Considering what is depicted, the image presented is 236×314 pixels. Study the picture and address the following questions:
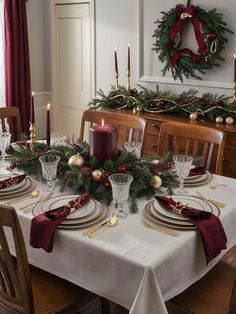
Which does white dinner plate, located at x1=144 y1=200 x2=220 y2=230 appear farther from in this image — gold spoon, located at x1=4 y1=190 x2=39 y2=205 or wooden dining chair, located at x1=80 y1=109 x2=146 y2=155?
wooden dining chair, located at x1=80 y1=109 x2=146 y2=155

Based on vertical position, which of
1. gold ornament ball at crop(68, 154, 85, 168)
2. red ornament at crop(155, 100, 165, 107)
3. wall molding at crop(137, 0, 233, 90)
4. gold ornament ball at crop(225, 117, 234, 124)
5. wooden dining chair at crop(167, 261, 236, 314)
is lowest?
wooden dining chair at crop(167, 261, 236, 314)

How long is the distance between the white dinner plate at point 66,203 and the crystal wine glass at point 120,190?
106 mm

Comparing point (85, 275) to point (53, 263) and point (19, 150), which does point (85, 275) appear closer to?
point (53, 263)

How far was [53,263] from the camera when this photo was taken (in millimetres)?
1564

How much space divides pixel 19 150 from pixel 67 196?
0.51 metres

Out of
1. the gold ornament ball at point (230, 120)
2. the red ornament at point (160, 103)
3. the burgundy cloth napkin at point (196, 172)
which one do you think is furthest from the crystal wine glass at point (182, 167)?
the red ornament at point (160, 103)

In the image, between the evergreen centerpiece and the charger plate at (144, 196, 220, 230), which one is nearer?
the charger plate at (144, 196, 220, 230)

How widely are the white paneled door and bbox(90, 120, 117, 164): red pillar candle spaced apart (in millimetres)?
2690

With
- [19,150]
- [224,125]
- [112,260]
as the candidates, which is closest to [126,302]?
[112,260]

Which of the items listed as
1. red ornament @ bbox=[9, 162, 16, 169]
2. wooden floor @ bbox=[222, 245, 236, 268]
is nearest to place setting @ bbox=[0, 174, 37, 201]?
red ornament @ bbox=[9, 162, 16, 169]

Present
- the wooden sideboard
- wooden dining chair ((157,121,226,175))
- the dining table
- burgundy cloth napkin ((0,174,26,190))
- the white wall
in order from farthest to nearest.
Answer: the white wall
the wooden sideboard
wooden dining chair ((157,121,226,175))
burgundy cloth napkin ((0,174,26,190))
the dining table

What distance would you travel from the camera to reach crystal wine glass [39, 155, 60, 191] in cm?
185

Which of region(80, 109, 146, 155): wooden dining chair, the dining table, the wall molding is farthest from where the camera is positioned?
the wall molding

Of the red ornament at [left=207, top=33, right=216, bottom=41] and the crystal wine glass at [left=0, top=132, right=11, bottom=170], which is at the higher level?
the red ornament at [left=207, top=33, right=216, bottom=41]
